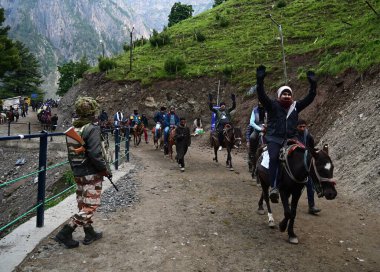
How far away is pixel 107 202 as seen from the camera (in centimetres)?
794

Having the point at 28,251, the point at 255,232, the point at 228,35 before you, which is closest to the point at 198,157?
the point at 255,232

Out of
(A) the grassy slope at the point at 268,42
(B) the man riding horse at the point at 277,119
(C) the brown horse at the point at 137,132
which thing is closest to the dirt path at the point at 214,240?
(B) the man riding horse at the point at 277,119

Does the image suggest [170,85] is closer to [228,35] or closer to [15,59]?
[228,35]

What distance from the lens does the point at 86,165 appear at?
512cm

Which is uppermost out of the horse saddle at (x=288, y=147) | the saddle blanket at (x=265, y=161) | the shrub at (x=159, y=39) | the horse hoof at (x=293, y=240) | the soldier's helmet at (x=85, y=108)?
the shrub at (x=159, y=39)

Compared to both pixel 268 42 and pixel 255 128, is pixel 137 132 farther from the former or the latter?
pixel 268 42

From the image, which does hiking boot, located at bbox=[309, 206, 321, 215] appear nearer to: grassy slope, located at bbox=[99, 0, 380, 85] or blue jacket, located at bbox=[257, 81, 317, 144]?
blue jacket, located at bbox=[257, 81, 317, 144]

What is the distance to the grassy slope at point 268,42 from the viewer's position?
19625 millimetres

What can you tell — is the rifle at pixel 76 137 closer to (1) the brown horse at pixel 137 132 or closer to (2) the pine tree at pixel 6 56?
(1) the brown horse at pixel 137 132

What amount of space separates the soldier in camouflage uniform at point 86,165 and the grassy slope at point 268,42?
46.1ft

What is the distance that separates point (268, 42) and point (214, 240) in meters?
34.2

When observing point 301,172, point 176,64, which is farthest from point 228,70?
point 301,172

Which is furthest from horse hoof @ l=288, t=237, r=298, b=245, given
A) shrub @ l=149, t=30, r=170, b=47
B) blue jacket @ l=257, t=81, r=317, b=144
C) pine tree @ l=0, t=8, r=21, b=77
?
shrub @ l=149, t=30, r=170, b=47

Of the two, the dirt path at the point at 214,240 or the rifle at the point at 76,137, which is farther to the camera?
the rifle at the point at 76,137
